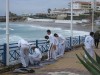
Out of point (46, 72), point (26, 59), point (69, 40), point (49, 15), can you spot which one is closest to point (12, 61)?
point (26, 59)

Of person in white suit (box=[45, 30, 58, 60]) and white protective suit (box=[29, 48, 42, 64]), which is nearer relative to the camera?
white protective suit (box=[29, 48, 42, 64])

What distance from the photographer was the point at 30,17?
169 metres

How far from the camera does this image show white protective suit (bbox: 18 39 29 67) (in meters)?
13.1

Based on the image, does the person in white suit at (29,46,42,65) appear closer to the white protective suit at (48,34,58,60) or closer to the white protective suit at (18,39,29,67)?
the white protective suit at (18,39,29,67)

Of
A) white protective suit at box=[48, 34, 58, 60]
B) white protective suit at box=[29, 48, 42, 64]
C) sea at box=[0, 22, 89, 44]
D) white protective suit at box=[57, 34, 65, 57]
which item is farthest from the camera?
sea at box=[0, 22, 89, 44]

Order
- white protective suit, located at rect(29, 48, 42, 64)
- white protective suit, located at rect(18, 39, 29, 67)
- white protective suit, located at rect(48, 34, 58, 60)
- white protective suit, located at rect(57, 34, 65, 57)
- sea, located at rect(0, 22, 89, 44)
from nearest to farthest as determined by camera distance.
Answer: white protective suit, located at rect(18, 39, 29, 67) < white protective suit, located at rect(29, 48, 42, 64) < white protective suit, located at rect(48, 34, 58, 60) < white protective suit, located at rect(57, 34, 65, 57) < sea, located at rect(0, 22, 89, 44)

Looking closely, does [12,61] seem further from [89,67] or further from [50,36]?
[89,67]

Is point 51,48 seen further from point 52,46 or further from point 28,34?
point 28,34

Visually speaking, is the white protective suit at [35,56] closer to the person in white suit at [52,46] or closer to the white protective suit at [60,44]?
the person in white suit at [52,46]

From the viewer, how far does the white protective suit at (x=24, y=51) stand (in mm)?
13083

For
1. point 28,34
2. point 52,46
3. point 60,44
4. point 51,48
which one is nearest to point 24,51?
point 52,46

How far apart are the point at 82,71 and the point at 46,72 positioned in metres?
1.38

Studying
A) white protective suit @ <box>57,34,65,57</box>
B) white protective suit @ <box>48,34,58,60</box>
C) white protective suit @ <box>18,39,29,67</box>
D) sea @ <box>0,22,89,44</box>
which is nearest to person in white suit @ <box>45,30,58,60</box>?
white protective suit @ <box>48,34,58,60</box>

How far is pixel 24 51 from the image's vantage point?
1330cm
